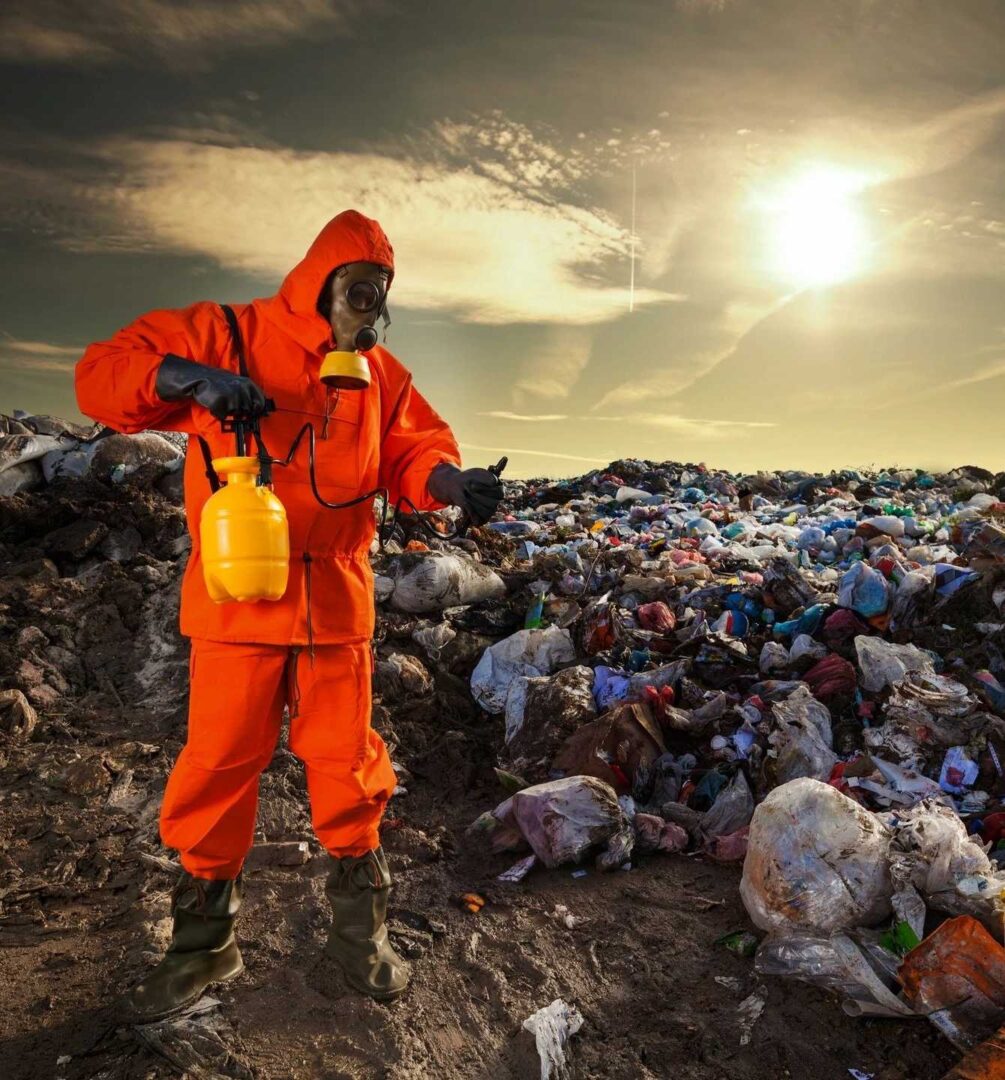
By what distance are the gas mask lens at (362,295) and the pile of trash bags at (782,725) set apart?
1.94 meters

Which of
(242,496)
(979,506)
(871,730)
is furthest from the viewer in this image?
(979,506)

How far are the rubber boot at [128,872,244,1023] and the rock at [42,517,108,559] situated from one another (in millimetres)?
3799

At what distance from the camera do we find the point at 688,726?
3834 mm

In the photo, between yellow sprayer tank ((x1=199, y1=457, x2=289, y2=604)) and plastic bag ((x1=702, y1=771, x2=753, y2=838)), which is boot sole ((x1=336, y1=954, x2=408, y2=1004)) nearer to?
yellow sprayer tank ((x1=199, y1=457, x2=289, y2=604))

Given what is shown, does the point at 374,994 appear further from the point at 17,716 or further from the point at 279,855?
the point at 17,716

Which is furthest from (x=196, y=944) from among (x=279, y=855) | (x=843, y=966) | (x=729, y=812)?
(x=729, y=812)

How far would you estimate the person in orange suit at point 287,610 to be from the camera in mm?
2172

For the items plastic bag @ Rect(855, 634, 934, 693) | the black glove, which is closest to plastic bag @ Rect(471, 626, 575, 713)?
plastic bag @ Rect(855, 634, 934, 693)

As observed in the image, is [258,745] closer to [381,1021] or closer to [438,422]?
[381,1021]

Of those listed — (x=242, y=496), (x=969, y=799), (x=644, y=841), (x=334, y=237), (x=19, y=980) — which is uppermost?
(x=334, y=237)

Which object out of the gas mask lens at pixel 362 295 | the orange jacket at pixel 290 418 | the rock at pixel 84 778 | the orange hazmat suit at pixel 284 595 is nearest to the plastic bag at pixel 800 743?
the orange hazmat suit at pixel 284 595

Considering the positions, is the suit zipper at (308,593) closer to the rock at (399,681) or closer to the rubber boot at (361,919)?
the rubber boot at (361,919)

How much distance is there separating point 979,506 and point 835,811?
668 cm

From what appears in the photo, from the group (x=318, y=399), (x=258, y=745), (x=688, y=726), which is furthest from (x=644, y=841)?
(x=318, y=399)
